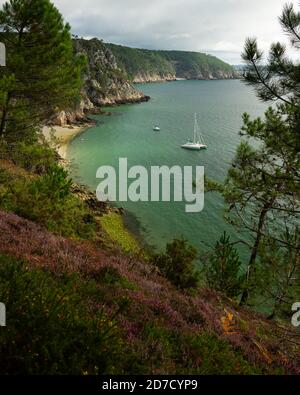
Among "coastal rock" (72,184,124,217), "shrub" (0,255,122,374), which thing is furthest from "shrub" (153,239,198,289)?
"coastal rock" (72,184,124,217)

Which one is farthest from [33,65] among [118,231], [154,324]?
[118,231]

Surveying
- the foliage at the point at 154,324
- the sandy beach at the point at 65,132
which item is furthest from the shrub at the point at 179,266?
the sandy beach at the point at 65,132

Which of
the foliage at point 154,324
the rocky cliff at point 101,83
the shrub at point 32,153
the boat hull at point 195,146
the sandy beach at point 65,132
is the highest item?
the rocky cliff at point 101,83

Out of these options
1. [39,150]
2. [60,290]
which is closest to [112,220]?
[39,150]

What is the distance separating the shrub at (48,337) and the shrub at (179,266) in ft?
26.6

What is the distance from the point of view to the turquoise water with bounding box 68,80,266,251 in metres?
33.3

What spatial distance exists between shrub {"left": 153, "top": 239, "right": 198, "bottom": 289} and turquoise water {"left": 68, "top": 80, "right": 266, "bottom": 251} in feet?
8.03

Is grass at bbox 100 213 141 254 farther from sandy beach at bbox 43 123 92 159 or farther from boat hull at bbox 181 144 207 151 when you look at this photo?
boat hull at bbox 181 144 207 151

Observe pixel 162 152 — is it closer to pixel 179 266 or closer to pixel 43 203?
pixel 43 203

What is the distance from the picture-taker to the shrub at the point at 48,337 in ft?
14.5

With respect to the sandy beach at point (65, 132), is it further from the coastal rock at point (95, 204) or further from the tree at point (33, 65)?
the tree at point (33, 65)

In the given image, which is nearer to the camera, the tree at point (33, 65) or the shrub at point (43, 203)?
the tree at point (33, 65)

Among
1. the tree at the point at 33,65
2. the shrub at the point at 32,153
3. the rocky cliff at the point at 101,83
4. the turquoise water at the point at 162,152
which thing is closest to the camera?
the tree at the point at 33,65

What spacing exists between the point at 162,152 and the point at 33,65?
49024 mm
